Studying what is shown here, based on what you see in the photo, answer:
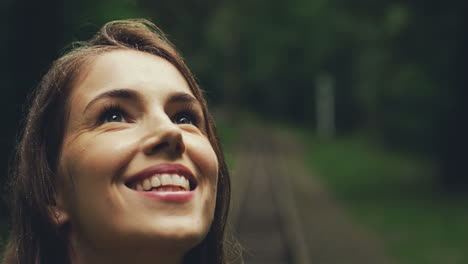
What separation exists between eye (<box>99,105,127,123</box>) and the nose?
0.42ft

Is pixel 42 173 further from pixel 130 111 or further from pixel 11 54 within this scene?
pixel 11 54

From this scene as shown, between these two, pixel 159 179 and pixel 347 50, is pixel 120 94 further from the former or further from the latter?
pixel 347 50

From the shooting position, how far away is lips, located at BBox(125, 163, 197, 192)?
1.53 m

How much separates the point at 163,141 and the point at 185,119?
25 cm

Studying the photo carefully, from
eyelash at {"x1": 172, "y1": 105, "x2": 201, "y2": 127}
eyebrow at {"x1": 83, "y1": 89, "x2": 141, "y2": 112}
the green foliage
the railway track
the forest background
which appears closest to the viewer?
eyebrow at {"x1": 83, "y1": 89, "x2": 141, "y2": 112}

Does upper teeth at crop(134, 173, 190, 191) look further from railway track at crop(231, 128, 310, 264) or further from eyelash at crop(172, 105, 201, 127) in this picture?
railway track at crop(231, 128, 310, 264)

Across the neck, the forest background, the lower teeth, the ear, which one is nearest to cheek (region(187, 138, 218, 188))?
the lower teeth

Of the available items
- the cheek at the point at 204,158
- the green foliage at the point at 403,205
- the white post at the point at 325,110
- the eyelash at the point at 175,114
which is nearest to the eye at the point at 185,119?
the eyelash at the point at 175,114

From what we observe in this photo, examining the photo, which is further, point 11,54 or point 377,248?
point 377,248

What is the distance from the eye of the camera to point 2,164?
3.53 m

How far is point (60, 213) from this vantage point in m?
1.67

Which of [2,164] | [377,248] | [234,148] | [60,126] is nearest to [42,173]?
[60,126]

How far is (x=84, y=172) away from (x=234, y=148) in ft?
107

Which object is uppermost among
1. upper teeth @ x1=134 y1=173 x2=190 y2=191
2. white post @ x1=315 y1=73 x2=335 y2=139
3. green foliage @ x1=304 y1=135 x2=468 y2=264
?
upper teeth @ x1=134 y1=173 x2=190 y2=191
